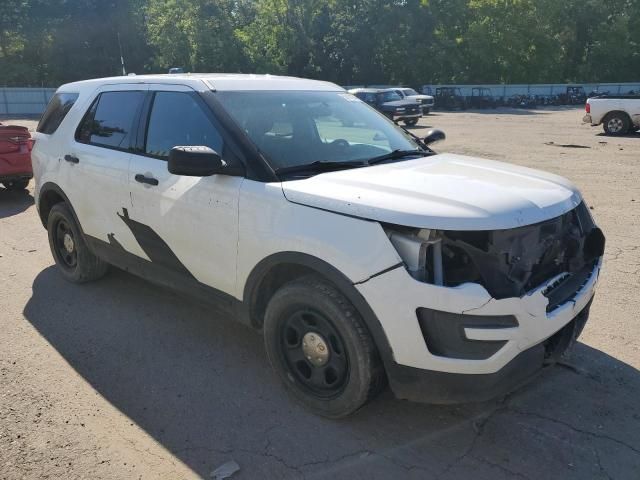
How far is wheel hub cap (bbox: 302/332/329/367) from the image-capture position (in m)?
3.06

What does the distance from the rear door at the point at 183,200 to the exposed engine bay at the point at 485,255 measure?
1.19 metres

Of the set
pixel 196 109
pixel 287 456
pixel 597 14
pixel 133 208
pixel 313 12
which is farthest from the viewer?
pixel 597 14

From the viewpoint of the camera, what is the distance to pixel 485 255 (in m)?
2.63

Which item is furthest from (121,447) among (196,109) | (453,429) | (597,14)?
(597,14)

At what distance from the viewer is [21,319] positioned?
14.8ft

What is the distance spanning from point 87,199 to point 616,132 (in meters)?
18.5

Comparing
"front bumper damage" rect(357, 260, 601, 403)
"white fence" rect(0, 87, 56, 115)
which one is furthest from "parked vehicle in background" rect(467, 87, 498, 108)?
"front bumper damage" rect(357, 260, 601, 403)

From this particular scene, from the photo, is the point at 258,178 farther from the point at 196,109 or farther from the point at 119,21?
the point at 119,21

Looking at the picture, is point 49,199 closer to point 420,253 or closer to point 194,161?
point 194,161

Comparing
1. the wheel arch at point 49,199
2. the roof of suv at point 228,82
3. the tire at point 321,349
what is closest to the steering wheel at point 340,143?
the roof of suv at point 228,82

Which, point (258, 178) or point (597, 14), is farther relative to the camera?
point (597, 14)

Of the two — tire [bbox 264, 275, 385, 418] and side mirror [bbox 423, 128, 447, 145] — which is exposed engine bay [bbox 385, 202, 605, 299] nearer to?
tire [bbox 264, 275, 385, 418]

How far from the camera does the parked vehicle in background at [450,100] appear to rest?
39.3 meters

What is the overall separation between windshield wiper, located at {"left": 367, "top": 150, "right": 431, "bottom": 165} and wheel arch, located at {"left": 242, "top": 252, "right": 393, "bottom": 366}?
0.94 metres
